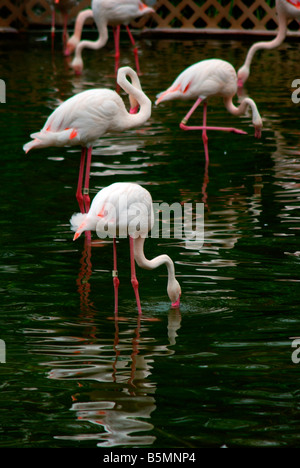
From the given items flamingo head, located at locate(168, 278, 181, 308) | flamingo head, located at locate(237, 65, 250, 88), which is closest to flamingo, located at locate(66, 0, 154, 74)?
flamingo head, located at locate(237, 65, 250, 88)

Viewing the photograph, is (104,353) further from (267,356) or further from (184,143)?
(184,143)

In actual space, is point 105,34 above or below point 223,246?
above

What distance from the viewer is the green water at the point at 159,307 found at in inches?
152

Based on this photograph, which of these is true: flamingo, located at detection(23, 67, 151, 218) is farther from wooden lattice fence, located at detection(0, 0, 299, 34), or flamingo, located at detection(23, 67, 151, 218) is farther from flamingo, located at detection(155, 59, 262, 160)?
wooden lattice fence, located at detection(0, 0, 299, 34)

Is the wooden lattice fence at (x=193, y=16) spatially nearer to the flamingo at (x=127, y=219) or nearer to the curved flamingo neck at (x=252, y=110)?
the curved flamingo neck at (x=252, y=110)

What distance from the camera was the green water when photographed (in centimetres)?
386

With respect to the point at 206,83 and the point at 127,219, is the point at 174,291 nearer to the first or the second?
the point at 127,219

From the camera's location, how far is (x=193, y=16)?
18.1m

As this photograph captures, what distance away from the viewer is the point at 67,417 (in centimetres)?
388

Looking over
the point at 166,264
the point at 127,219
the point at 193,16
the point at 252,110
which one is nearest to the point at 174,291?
the point at 166,264

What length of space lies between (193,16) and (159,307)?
1372 cm

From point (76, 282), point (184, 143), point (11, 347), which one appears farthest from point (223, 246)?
point (184, 143)

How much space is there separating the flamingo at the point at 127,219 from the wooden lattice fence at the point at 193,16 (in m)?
12.5

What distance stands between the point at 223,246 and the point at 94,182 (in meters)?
2.08
